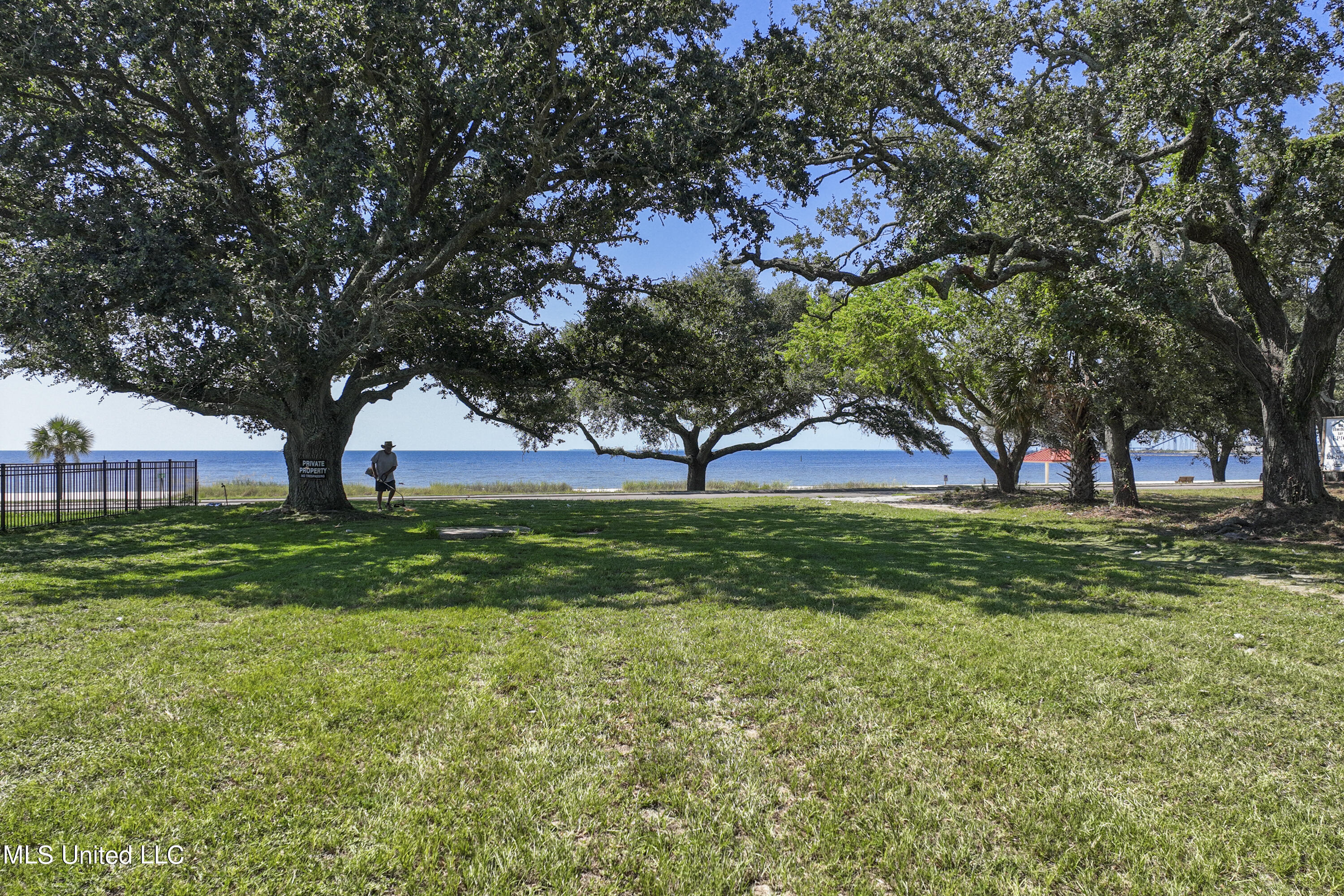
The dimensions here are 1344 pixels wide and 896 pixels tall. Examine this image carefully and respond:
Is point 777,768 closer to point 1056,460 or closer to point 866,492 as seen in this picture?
point 1056,460

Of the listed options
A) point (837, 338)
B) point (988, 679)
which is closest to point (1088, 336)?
point (837, 338)

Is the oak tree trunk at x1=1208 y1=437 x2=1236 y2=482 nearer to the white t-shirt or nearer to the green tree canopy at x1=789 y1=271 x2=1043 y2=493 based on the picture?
the green tree canopy at x1=789 y1=271 x2=1043 y2=493

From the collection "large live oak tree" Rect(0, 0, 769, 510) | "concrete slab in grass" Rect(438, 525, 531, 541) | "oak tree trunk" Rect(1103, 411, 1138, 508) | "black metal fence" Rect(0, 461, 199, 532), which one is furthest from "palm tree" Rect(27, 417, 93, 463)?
"oak tree trunk" Rect(1103, 411, 1138, 508)

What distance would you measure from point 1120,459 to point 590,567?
14.9 meters

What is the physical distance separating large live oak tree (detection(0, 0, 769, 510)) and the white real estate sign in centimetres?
2662

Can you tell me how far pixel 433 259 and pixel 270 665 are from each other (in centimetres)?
1194

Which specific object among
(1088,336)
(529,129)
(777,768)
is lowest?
(777,768)

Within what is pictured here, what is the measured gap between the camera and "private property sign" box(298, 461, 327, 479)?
620 inches

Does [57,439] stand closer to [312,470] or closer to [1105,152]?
[312,470]

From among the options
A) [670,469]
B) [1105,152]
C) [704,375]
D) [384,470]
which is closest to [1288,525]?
[1105,152]

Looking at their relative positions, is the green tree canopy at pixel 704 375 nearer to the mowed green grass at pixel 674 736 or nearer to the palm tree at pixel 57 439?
the mowed green grass at pixel 674 736

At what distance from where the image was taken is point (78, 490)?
17281 mm

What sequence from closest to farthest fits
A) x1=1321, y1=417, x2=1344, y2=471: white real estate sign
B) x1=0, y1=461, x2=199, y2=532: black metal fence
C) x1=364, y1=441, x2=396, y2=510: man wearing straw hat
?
x1=0, y1=461, x2=199, y2=532: black metal fence, x1=364, y1=441, x2=396, y2=510: man wearing straw hat, x1=1321, y1=417, x2=1344, y2=471: white real estate sign

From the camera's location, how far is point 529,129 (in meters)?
12.0
